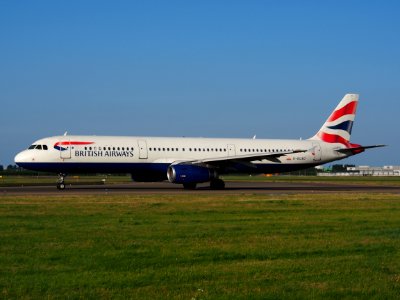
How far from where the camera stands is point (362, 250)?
13078 millimetres

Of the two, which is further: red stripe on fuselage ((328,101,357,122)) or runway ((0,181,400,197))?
red stripe on fuselage ((328,101,357,122))

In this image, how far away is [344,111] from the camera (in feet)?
173

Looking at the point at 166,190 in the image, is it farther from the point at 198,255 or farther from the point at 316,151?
the point at 198,255

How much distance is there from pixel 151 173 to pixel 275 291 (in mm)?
36047

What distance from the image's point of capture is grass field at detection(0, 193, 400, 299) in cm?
925

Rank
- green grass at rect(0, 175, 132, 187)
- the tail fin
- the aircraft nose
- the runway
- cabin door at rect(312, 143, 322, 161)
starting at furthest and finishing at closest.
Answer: green grass at rect(0, 175, 132, 187) → the tail fin → cabin door at rect(312, 143, 322, 161) → the aircraft nose → the runway

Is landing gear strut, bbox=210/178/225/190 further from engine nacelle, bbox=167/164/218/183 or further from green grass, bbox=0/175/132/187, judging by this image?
green grass, bbox=0/175/132/187

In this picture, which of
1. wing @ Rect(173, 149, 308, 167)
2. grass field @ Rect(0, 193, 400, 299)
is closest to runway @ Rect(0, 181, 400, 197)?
wing @ Rect(173, 149, 308, 167)

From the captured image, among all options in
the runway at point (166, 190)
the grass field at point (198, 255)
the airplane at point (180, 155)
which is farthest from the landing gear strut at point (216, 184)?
the grass field at point (198, 255)

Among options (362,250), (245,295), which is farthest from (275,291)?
(362,250)

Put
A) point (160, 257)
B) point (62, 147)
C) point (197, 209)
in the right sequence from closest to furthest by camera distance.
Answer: point (160, 257) < point (197, 209) < point (62, 147)

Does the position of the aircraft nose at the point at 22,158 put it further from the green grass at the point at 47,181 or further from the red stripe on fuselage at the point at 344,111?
the red stripe on fuselage at the point at 344,111

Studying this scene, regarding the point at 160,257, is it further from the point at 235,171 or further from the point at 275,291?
the point at 235,171

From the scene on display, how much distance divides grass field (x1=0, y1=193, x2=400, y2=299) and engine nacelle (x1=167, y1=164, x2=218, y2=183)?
795 inches
